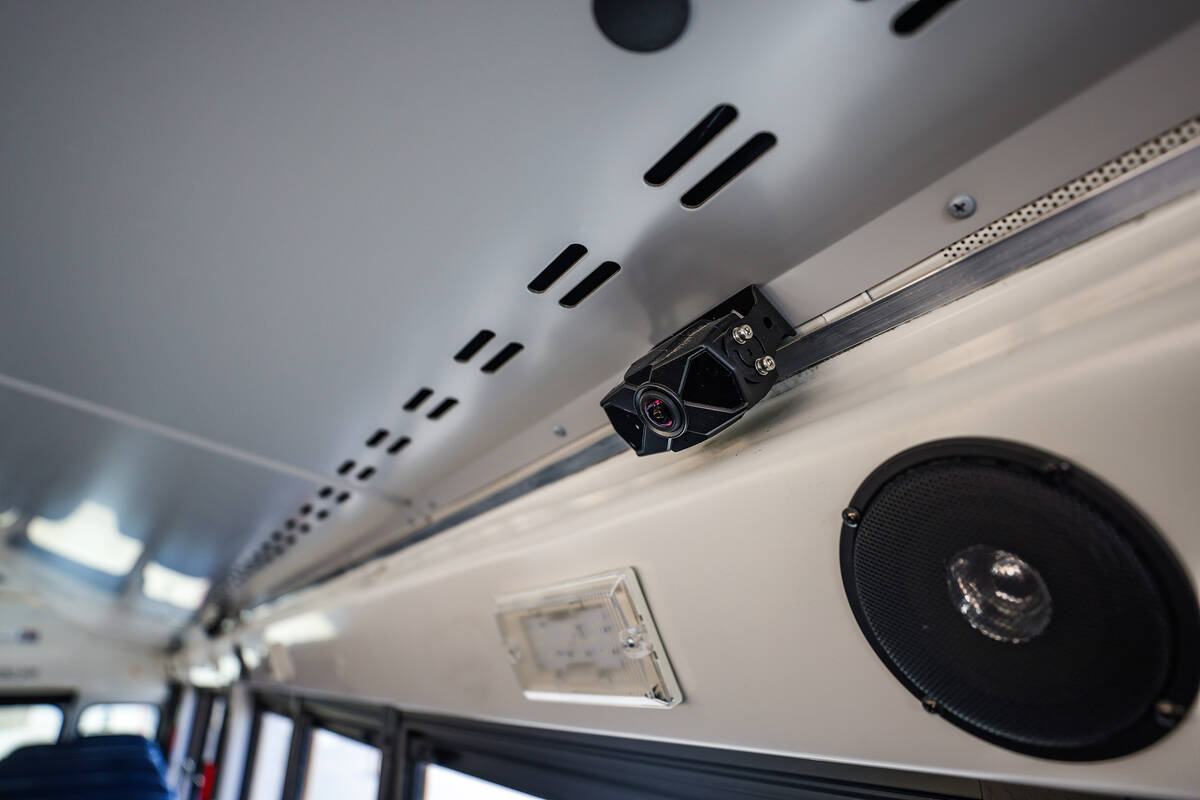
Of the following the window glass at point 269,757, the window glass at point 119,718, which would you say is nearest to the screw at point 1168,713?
the window glass at point 269,757

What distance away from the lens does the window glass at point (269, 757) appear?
395cm

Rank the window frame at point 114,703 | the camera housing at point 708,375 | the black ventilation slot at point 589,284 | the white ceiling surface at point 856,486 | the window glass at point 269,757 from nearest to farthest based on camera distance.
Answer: the white ceiling surface at point 856,486, the camera housing at point 708,375, the black ventilation slot at point 589,284, the window glass at point 269,757, the window frame at point 114,703

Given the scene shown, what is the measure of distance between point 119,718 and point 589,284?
7010 millimetres

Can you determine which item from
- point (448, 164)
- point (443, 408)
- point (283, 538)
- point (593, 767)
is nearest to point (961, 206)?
point (448, 164)

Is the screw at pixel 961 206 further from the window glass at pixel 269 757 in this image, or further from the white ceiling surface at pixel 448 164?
the window glass at pixel 269 757

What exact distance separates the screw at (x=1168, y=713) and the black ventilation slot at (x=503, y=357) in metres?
0.86

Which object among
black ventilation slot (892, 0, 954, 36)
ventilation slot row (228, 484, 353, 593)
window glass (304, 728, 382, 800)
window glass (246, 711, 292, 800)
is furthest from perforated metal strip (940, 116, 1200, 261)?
window glass (246, 711, 292, 800)

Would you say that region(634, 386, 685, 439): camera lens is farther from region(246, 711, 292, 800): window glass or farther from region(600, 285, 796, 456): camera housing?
region(246, 711, 292, 800): window glass

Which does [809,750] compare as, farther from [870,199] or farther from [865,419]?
[870,199]

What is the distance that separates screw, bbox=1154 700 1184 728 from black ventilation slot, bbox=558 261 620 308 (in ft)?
2.26

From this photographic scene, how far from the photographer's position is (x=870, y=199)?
71cm

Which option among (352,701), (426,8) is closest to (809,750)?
(426,8)

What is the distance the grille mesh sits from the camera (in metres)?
0.49

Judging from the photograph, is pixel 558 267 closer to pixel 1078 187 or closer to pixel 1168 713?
pixel 1078 187
